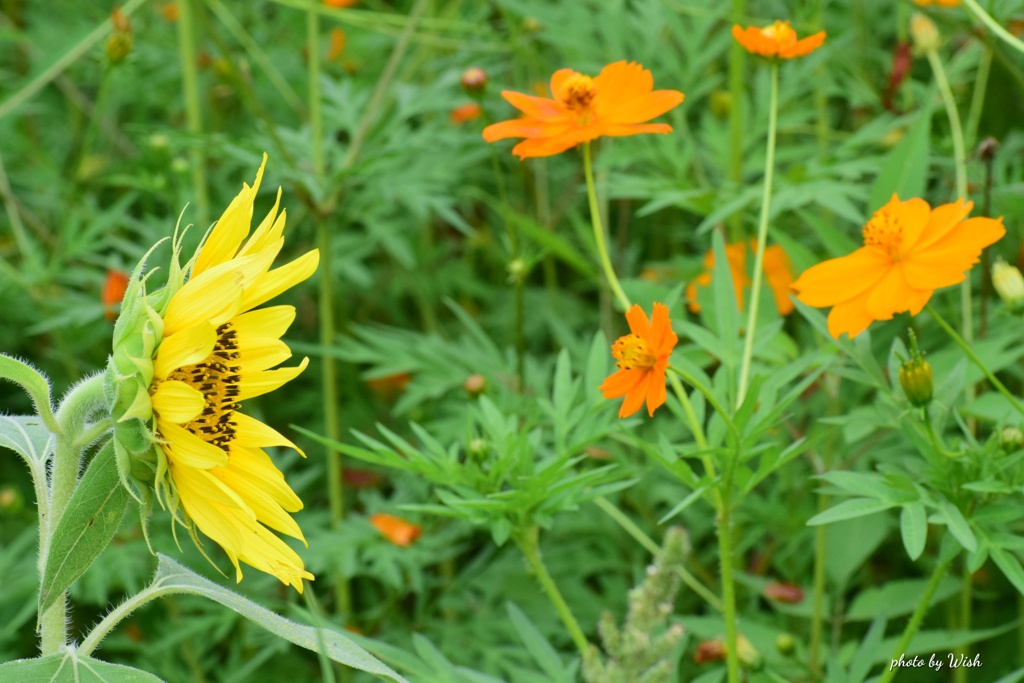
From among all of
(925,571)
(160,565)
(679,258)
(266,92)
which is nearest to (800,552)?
(925,571)

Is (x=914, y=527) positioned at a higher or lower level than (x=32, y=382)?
lower

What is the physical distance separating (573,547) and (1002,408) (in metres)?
0.44

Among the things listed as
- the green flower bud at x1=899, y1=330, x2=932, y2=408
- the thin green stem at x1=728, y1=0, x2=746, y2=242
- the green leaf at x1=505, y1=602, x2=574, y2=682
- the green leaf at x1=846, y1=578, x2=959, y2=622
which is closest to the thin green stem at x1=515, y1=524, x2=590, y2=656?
the green leaf at x1=505, y1=602, x2=574, y2=682

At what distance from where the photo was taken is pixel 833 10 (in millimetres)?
1521

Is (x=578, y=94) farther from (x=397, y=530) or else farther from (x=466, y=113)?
(x=466, y=113)

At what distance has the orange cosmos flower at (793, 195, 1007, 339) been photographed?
604 mm

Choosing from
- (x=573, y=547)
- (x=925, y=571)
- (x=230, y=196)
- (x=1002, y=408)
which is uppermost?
(x=230, y=196)

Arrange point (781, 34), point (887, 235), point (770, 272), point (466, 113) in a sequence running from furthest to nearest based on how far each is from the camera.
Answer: point (466, 113), point (770, 272), point (781, 34), point (887, 235)

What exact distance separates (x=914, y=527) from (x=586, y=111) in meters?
0.32

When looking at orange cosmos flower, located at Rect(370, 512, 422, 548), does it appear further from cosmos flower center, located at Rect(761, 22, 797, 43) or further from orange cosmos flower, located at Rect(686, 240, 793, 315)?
cosmos flower center, located at Rect(761, 22, 797, 43)

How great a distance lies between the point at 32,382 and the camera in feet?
1.66

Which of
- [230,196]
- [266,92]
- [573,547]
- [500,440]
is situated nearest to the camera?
[500,440]

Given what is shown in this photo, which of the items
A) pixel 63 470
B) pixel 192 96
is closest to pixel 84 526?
pixel 63 470

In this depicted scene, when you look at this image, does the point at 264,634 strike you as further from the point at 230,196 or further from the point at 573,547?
the point at 230,196
